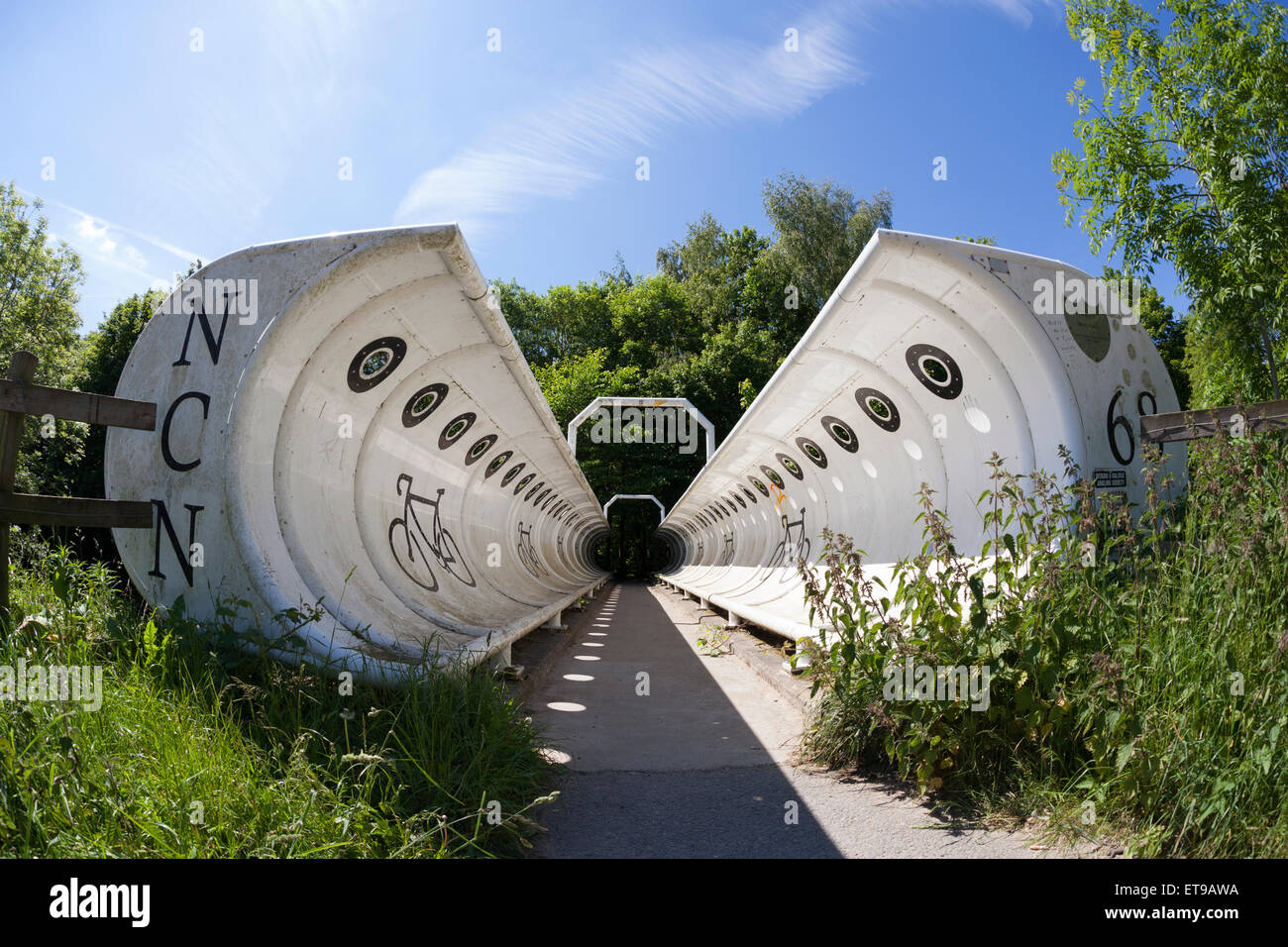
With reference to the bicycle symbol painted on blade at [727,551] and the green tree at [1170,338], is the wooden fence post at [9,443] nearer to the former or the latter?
the bicycle symbol painted on blade at [727,551]

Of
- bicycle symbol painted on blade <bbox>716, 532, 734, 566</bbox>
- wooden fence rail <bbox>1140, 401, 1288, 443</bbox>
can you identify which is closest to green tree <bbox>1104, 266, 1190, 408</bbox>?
bicycle symbol painted on blade <bbox>716, 532, 734, 566</bbox>

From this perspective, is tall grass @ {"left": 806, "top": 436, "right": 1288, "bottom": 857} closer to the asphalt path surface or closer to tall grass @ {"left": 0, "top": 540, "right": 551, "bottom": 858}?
the asphalt path surface

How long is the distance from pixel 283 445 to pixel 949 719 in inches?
167

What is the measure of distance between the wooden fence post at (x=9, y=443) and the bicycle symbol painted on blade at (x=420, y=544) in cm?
316

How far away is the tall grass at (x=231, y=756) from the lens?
2.38 m

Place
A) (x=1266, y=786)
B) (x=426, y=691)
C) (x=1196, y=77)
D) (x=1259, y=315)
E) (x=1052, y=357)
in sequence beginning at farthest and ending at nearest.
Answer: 1. (x=1196, y=77)
2. (x=1259, y=315)
3. (x=1052, y=357)
4. (x=426, y=691)
5. (x=1266, y=786)

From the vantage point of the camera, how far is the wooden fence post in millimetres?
3635

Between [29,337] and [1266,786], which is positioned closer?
[1266,786]

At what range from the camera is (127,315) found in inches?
1035

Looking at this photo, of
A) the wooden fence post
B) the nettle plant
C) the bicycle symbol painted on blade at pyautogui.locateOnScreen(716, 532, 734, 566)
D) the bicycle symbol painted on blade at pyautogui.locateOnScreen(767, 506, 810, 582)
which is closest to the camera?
the nettle plant

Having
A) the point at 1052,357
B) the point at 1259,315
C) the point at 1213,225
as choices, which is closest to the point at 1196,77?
the point at 1213,225

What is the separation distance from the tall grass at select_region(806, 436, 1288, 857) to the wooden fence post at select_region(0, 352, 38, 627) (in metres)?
4.23

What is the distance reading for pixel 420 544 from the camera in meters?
7.61

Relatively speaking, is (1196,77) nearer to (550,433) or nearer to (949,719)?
(550,433)
